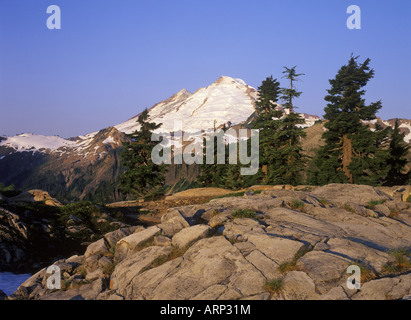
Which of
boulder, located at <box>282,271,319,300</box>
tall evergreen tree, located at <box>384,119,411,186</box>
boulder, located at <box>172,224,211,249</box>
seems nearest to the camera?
boulder, located at <box>282,271,319,300</box>

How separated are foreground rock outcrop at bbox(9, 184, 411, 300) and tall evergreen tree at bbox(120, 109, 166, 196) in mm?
21212

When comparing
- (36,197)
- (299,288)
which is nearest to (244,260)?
(299,288)

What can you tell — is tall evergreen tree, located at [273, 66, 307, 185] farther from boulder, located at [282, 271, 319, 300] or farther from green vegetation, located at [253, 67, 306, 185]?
boulder, located at [282, 271, 319, 300]

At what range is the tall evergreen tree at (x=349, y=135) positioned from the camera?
3325cm

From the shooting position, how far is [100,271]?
8648 mm

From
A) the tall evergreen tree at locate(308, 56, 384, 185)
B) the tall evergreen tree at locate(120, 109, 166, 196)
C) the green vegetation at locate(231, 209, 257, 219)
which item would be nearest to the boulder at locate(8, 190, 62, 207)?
the tall evergreen tree at locate(120, 109, 166, 196)

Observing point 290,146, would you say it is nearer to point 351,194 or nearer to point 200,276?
point 351,194

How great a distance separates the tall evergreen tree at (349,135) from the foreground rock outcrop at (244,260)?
24.1 m

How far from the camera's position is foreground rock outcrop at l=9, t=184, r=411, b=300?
6.35 metres

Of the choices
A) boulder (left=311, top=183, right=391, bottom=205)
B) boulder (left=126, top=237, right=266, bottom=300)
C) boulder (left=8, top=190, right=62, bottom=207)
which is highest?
boulder (left=126, top=237, right=266, bottom=300)

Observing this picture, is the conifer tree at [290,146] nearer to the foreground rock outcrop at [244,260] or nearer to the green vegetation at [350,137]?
the green vegetation at [350,137]

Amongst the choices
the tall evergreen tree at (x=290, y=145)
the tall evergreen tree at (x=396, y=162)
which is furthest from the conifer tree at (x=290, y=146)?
the tall evergreen tree at (x=396, y=162)

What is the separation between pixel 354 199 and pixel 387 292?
10.6 meters
